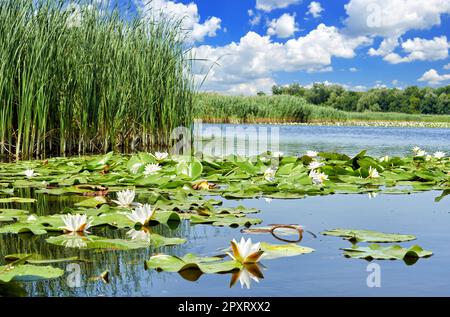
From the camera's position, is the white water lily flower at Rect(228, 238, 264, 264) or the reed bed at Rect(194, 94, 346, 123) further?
the reed bed at Rect(194, 94, 346, 123)

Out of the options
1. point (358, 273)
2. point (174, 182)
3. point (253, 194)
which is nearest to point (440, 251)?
point (358, 273)

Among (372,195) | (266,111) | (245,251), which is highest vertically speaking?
(266,111)

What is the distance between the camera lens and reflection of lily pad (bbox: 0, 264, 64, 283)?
1.34 meters

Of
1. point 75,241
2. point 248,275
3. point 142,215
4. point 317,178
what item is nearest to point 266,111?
point 317,178

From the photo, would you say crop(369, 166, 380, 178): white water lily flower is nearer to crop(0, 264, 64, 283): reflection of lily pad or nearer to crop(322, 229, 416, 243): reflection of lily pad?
crop(322, 229, 416, 243): reflection of lily pad

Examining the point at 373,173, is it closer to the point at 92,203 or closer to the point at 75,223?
the point at 92,203

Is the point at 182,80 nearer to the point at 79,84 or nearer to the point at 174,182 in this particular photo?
the point at 79,84

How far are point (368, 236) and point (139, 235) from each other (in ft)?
2.79

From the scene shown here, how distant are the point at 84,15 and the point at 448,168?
14.8 ft

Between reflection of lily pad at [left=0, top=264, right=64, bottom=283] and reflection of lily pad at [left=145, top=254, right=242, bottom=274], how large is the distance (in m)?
0.26

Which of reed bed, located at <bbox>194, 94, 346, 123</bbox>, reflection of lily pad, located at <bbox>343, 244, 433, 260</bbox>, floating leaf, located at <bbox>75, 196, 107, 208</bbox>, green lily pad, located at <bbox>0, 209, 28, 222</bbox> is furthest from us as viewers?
reed bed, located at <bbox>194, 94, 346, 123</bbox>

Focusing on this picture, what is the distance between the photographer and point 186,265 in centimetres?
144

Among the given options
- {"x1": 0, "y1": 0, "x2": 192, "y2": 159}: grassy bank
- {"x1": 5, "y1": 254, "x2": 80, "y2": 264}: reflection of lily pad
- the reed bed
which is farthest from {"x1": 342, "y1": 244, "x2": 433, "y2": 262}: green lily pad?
the reed bed

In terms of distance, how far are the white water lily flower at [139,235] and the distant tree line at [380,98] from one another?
54733 mm
